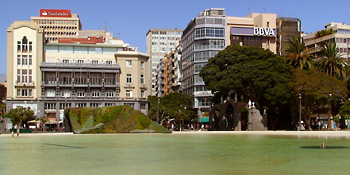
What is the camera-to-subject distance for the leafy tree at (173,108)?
3903 inches

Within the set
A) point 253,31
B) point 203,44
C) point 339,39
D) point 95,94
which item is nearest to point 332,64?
point 339,39

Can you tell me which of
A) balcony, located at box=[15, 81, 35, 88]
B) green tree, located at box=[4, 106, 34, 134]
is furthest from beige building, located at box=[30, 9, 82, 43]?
green tree, located at box=[4, 106, 34, 134]

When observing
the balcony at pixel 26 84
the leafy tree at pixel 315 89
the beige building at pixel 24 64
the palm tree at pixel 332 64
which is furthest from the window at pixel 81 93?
the palm tree at pixel 332 64

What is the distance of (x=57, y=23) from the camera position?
189125mm

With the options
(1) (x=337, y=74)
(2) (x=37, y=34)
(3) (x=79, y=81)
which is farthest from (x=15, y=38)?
(1) (x=337, y=74)

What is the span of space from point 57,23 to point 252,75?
134985mm

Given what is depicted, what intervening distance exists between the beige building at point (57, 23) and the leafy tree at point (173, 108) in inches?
3649

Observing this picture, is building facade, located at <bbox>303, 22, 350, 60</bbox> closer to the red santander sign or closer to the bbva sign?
the bbva sign

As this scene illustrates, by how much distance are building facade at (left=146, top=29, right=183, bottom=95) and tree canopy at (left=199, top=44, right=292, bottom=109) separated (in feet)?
373

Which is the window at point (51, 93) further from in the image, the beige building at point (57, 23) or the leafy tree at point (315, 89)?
the beige building at point (57, 23)

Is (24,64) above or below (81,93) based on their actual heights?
above

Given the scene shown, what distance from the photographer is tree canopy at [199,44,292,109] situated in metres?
71.0

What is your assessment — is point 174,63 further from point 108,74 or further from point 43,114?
point 43,114

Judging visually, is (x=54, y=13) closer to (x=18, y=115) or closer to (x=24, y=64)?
(x=24, y=64)
